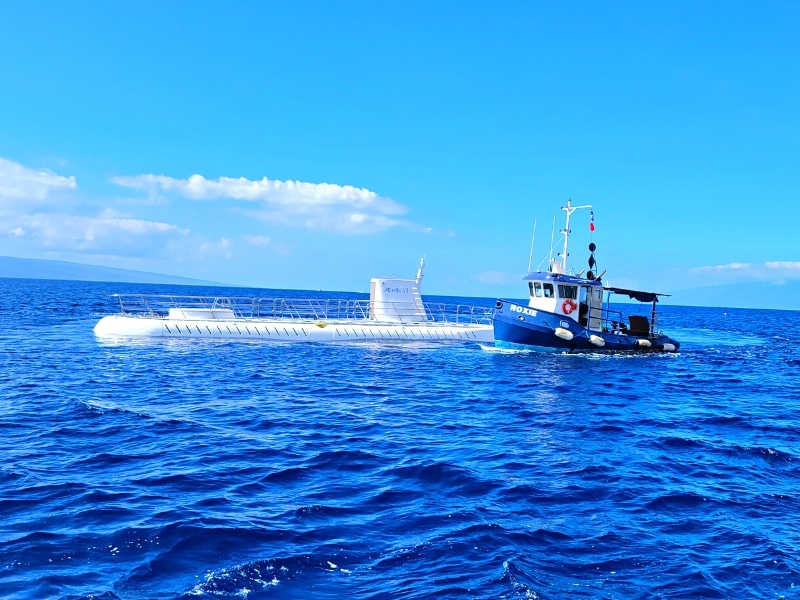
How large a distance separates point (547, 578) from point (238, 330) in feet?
114

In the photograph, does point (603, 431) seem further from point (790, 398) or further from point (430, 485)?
point (790, 398)

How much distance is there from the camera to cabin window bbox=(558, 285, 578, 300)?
3781 centimetres

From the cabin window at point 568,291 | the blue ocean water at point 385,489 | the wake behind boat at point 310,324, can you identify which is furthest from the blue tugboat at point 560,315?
the blue ocean water at point 385,489

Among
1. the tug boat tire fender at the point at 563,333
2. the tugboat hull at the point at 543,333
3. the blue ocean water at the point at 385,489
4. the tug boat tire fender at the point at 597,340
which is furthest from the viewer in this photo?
the tug boat tire fender at the point at 597,340

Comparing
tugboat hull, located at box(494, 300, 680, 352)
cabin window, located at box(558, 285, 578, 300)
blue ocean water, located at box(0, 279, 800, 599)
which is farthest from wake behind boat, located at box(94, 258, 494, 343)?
blue ocean water, located at box(0, 279, 800, 599)

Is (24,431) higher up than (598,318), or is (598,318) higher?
(598,318)

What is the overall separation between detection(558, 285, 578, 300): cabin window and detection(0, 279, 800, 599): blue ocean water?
12.3 meters

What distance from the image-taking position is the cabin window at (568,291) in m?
37.8

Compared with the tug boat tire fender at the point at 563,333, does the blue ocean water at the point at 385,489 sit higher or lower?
lower

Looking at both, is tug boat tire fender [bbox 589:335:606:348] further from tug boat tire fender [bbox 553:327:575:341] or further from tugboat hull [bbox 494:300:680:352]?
tug boat tire fender [bbox 553:327:575:341]

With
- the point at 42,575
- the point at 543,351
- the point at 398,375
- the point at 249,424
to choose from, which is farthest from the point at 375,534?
the point at 543,351

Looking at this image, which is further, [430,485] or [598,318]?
[598,318]

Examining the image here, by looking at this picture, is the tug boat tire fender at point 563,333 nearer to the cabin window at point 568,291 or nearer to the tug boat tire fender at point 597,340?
the tug boat tire fender at point 597,340

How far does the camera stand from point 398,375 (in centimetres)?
2859
